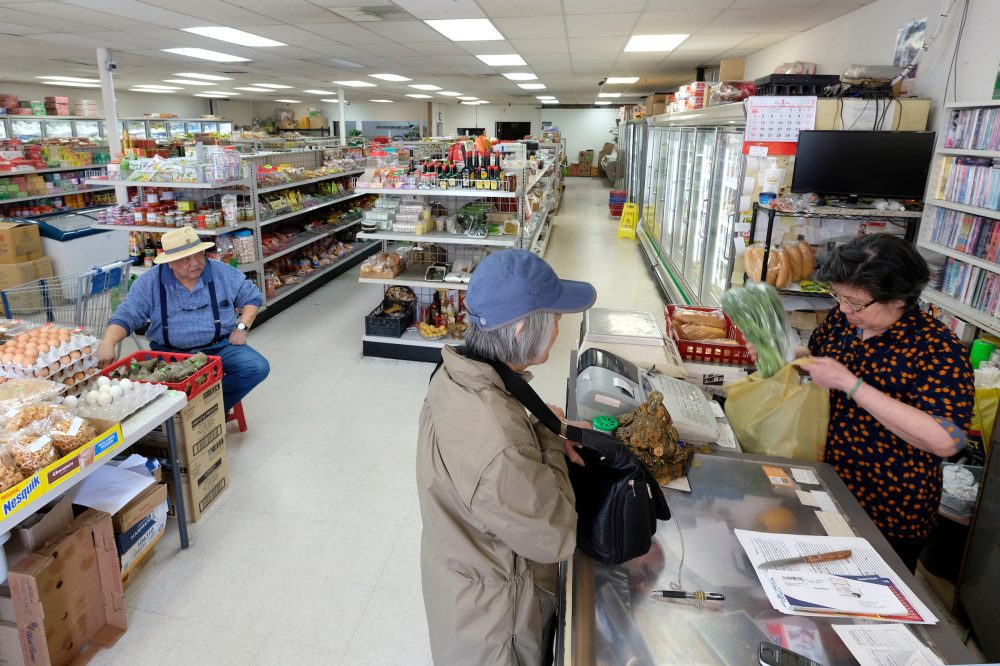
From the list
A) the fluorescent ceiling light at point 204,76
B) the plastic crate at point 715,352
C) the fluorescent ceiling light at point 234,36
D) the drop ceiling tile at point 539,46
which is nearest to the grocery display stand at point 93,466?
the plastic crate at point 715,352

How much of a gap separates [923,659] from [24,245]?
933 cm

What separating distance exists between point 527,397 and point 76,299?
15.1 ft

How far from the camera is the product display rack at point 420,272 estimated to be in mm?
5477

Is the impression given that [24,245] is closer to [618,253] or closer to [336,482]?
[336,482]

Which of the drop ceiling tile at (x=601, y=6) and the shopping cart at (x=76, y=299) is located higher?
the drop ceiling tile at (x=601, y=6)

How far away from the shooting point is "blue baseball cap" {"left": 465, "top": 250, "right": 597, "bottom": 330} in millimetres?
1475

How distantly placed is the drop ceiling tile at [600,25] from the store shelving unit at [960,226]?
329 centimetres

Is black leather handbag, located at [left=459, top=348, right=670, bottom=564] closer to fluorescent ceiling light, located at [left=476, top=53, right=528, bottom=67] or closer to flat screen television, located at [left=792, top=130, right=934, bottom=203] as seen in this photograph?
flat screen television, located at [left=792, top=130, right=934, bottom=203]

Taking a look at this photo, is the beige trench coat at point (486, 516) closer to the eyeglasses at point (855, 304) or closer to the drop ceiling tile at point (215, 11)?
the eyeglasses at point (855, 304)

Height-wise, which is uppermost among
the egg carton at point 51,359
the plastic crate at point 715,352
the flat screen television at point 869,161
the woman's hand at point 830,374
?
Answer: the flat screen television at point 869,161

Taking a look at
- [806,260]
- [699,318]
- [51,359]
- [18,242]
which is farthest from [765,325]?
[18,242]

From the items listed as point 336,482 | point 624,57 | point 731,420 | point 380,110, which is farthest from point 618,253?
point 380,110

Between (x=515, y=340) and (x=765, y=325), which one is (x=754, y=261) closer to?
(x=765, y=325)

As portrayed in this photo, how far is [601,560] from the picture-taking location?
146 cm
